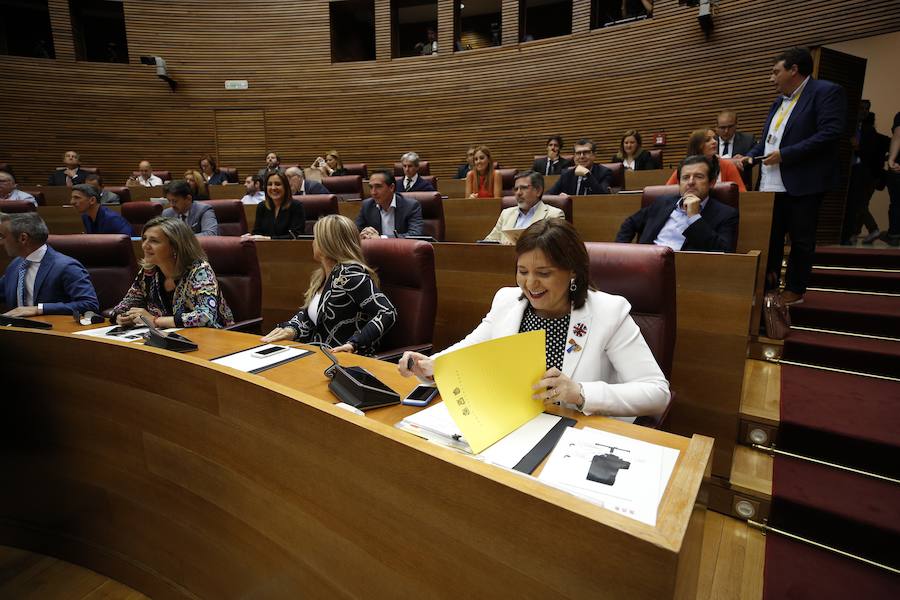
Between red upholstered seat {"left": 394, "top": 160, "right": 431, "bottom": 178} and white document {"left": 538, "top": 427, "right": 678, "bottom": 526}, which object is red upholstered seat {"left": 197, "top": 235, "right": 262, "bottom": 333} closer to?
white document {"left": 538, "top": 427, "right": 678, "bottom": 526}

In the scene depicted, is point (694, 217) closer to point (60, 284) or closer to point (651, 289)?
point (651, 289)

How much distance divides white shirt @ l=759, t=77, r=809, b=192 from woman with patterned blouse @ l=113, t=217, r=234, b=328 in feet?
8.19

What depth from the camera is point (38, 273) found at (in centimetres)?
210

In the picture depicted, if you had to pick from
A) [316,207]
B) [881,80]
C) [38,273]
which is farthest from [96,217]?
[881,80]

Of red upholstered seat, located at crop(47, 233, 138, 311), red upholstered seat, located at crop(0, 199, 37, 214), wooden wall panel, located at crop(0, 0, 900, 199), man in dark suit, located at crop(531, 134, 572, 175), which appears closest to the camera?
red upholstered seat, located at crop(47, 233, 138, 311)

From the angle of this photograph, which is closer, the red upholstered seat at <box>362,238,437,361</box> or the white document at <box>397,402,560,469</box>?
the white document at <box>397,402,560,469</box>

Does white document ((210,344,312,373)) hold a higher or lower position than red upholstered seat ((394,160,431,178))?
lower

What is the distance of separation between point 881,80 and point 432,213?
4.30 m

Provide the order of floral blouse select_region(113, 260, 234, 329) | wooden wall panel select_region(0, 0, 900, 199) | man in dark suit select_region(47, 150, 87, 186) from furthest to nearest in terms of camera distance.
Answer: man in dark suit select_region(47, 150, 87, 186)
wooden wall panel select_region(0, 0, 900, 199)
floral blouse select_region(113, 260, 234, 329)

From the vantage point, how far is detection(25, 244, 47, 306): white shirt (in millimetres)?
2111

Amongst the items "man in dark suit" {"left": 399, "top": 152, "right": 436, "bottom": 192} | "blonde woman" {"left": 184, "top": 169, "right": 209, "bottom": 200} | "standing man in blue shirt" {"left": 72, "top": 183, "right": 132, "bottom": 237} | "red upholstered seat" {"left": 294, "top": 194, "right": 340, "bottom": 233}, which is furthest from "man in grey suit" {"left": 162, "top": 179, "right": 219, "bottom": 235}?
"man in dark suit" {"left": 399, "top": 152, "right": 436, "bottom": 192}

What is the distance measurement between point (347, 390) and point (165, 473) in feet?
1.75

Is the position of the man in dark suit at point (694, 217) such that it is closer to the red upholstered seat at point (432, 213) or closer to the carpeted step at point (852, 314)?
the carpeted step at point (852, 314)

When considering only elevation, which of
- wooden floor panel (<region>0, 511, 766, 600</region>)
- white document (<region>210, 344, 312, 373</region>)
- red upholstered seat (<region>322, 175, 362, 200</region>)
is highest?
red upholstered seat (<region>322, 175, 362, 200</region>)
